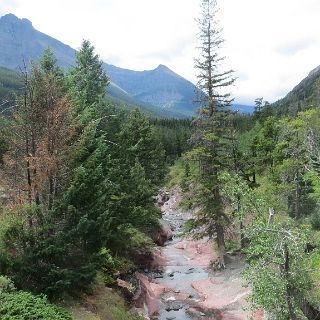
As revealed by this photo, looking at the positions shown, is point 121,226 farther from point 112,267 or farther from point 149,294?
point 149,294

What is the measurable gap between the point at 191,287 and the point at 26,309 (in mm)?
19364

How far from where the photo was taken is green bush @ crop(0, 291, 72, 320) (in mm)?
14773

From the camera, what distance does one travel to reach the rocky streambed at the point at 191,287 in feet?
86.8

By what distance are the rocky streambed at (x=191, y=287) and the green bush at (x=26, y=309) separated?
32.4ft

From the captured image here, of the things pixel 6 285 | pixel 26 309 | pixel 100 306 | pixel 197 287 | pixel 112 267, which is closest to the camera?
pixel 26 309

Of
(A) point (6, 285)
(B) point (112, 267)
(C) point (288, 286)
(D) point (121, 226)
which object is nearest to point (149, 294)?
(B) point (112, 267)

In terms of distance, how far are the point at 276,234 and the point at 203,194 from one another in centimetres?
1987

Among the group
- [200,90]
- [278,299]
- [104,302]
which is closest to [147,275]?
[104,302]

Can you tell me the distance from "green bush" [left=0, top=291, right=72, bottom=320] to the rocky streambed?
32.4ft

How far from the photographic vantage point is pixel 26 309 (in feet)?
49.6

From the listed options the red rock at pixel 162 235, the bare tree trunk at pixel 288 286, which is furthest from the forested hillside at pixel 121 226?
the red rock at pixel 162 235

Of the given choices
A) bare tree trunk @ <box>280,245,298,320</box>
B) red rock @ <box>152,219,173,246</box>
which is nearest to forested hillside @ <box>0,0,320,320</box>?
bare tree trunk @ <box>280,245,298,320</box>

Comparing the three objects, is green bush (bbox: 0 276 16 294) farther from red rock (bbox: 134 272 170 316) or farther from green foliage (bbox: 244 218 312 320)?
red rock (bbox: 134 272 170 316)

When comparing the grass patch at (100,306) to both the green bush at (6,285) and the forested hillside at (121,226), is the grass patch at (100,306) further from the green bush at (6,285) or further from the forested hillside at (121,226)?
the green bush at (6,285)
